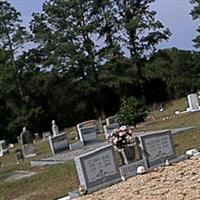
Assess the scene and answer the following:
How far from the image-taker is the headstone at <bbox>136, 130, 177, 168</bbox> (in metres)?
10.1

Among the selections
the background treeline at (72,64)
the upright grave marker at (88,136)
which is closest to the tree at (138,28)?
the background treeline at (72,64)

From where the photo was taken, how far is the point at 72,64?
155 ft

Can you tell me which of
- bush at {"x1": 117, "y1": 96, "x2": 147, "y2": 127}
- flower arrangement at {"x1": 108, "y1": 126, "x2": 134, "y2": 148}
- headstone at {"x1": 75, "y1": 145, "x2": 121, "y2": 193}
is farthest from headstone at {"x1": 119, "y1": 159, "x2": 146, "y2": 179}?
bush at {"x1": 117, "y1": 96, "x2": 147, "y2": 127}

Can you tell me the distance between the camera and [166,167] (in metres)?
9.69

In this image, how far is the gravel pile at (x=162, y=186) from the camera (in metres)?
6.83

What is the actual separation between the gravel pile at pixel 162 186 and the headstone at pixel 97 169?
36cm

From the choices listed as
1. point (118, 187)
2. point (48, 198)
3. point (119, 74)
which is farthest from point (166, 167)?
point (119, 74)

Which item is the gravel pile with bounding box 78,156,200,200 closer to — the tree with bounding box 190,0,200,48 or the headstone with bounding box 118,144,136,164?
the headstone with bounding box 118,144,136,164

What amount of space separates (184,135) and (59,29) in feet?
111

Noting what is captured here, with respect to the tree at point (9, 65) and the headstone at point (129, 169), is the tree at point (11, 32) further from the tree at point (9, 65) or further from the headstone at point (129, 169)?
the headstone at point (129, 169)

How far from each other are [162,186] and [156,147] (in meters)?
2.94

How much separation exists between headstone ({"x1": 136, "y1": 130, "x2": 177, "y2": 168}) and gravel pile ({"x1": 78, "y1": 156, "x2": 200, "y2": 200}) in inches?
23.2

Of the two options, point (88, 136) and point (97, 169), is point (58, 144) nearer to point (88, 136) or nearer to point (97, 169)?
point (88, 136)

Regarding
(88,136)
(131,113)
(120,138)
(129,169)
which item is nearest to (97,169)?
(129,169)
